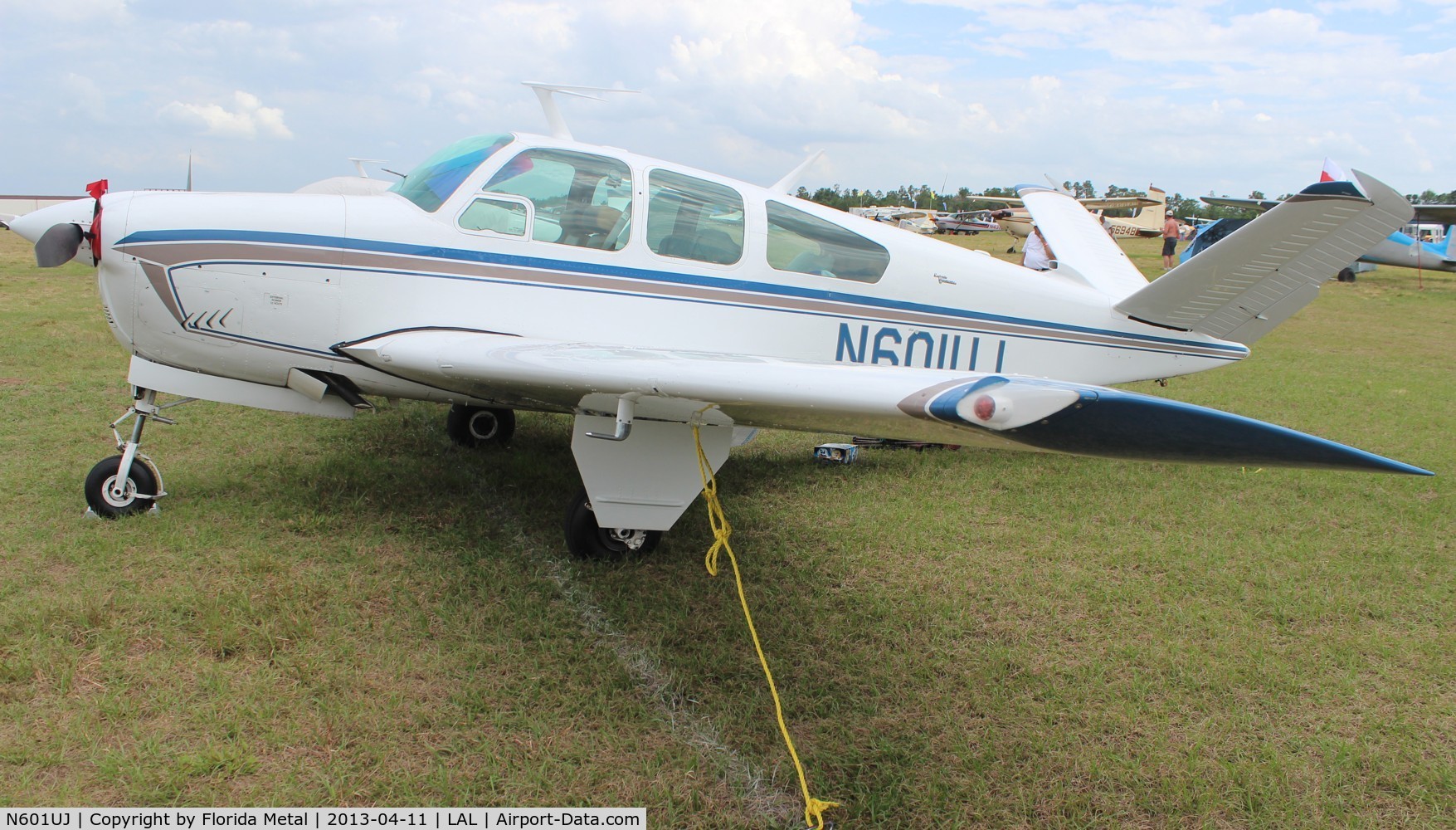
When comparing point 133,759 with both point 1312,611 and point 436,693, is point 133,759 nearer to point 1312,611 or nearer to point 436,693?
point 436,693

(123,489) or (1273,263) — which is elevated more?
(1273,263)

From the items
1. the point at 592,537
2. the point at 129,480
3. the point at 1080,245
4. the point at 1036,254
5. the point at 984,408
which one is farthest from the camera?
the point at 1036,254

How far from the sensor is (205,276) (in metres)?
4.24

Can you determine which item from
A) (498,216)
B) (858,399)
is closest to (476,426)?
(498,216)

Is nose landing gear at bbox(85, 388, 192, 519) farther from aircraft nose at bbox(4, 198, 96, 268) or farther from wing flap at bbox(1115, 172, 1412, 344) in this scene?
wing flap at bbox(1115, 172, 1412, 344)

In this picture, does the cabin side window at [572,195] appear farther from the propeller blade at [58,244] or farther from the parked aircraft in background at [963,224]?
the parked aircraft in background at [963,224]

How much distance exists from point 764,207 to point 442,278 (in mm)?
1732

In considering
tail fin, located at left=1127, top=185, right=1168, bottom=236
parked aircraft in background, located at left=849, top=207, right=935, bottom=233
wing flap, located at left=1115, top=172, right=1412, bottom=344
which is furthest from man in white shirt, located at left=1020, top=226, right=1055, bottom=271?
tail fin, located at left=1127, top=185, right=1168, bottom=236

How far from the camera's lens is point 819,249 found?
15.4 ft

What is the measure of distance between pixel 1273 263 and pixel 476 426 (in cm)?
526

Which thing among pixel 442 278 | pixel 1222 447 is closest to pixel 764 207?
pixel 442 278

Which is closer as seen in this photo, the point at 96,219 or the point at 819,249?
the point at 96,219

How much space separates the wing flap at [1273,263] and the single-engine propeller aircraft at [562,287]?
15 millimetres

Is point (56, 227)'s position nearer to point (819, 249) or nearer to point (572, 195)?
point (572, 195)
